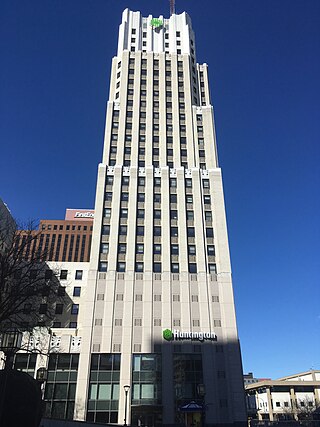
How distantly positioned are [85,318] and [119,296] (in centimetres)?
601

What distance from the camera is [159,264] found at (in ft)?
189

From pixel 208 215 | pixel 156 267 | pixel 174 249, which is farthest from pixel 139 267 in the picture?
pixel 208 215

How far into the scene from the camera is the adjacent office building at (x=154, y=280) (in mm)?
47281

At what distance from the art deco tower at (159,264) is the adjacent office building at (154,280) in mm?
161

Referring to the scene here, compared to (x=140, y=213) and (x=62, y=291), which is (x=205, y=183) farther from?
(x=62, y=291)

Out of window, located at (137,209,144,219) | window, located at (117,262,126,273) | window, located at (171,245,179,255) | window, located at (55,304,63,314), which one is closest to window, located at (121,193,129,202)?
window, located at (137,209,144,219)

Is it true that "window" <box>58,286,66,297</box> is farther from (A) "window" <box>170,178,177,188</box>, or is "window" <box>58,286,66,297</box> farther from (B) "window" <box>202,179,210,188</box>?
(B) "window" <box>202,179,210,188</box>

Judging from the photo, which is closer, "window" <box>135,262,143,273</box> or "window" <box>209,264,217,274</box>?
"window" <box>135,262,143,273</box>

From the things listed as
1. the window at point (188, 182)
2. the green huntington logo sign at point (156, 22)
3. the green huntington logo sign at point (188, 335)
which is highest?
the green huntington logo sign at point (156, 22)

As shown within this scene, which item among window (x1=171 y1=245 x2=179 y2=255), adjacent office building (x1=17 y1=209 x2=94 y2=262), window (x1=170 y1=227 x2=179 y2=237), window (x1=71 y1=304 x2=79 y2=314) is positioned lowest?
window (x1=71 y1=304 x2=79 y2=314)

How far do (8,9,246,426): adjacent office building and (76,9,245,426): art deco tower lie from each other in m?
0.16

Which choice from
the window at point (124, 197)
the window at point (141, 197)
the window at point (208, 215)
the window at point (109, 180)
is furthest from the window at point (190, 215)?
the window at point (109, 180)

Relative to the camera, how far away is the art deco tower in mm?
47625

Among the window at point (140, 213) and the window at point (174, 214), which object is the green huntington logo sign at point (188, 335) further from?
the window at point (140, 213)
